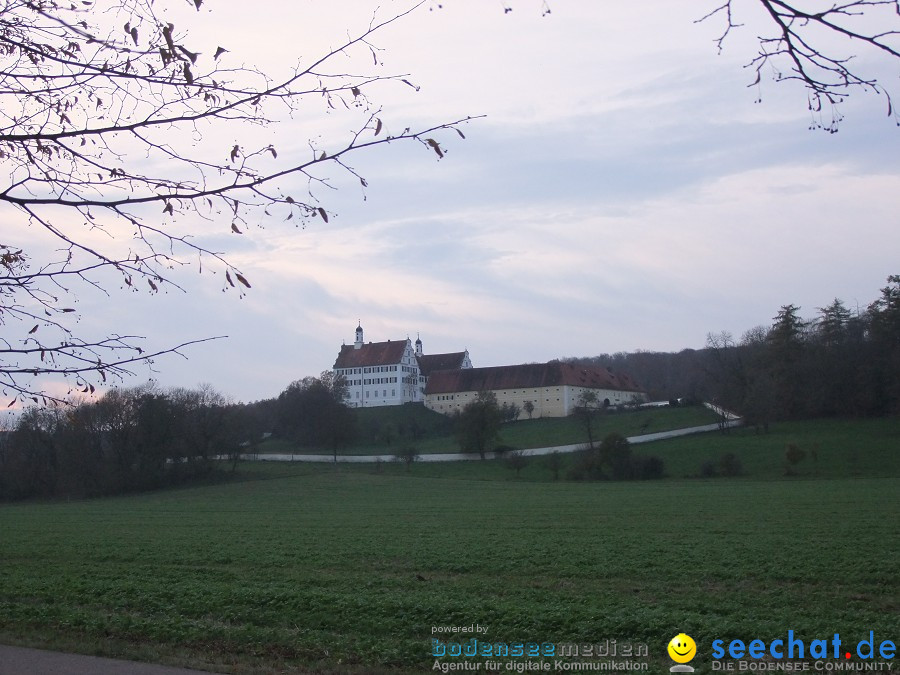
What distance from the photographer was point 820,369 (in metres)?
87.7

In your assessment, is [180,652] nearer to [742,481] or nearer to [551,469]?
[742,481]

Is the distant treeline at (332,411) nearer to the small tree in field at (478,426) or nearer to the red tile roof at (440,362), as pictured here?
the small tree in field at (478,426)

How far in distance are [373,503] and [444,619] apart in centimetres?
3601

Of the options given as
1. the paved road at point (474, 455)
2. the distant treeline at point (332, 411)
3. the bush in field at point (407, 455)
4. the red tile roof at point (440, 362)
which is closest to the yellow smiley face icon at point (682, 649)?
the distant treeline at point (332, 411)

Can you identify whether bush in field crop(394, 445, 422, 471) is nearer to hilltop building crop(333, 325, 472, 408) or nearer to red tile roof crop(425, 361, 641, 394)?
red tile roof crop(425, 361, 641, 394)

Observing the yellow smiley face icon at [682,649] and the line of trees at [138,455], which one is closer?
the yellow smiley face icon at [682,649]

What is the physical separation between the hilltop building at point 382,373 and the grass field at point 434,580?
102997 mm

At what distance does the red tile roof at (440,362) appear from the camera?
14900 centimetres

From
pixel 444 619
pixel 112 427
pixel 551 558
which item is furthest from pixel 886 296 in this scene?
pixel 444 619

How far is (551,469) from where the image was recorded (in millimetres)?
70938

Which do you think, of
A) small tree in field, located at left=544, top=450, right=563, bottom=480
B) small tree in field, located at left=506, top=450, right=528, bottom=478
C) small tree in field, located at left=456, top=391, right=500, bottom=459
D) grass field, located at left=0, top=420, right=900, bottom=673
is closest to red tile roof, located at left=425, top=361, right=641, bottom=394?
small tree in field, located at left=456, top=391, right=500, bottom=459

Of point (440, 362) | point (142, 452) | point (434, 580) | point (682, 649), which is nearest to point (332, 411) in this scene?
point (142, 452)

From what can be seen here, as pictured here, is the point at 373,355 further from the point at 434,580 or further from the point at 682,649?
the point at 682,649

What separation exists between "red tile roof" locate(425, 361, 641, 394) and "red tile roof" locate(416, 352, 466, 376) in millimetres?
9033
